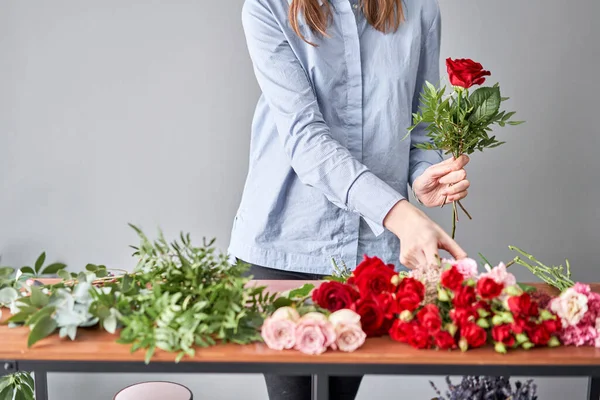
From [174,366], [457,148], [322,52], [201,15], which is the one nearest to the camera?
[174,366]

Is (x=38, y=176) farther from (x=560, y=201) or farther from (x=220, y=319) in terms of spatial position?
(x=560, y=201)

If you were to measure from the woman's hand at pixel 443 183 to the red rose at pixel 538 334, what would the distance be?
0.40 meters

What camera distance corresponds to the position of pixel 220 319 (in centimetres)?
94

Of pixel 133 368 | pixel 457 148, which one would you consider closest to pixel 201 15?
pixel 457 148

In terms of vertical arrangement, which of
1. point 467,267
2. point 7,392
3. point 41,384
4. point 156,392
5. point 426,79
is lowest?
point 156,392

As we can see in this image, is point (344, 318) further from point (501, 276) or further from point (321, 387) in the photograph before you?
point (501, 276)

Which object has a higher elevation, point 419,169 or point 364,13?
point 364,13

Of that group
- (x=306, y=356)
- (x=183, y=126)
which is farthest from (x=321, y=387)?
(x=183, y=126)

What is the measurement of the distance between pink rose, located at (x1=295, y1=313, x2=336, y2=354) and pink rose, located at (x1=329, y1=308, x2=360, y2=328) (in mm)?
15

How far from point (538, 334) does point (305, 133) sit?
1.99 feet

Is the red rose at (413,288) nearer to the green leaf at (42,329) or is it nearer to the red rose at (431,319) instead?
the red rose at (431,319)

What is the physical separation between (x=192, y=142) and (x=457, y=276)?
1.51 m

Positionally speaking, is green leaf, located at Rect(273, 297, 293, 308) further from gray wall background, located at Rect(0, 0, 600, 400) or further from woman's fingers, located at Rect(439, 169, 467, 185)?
gray wall background, located at Rect(0, 0, 600, 400)

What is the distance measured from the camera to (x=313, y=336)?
925 mm
